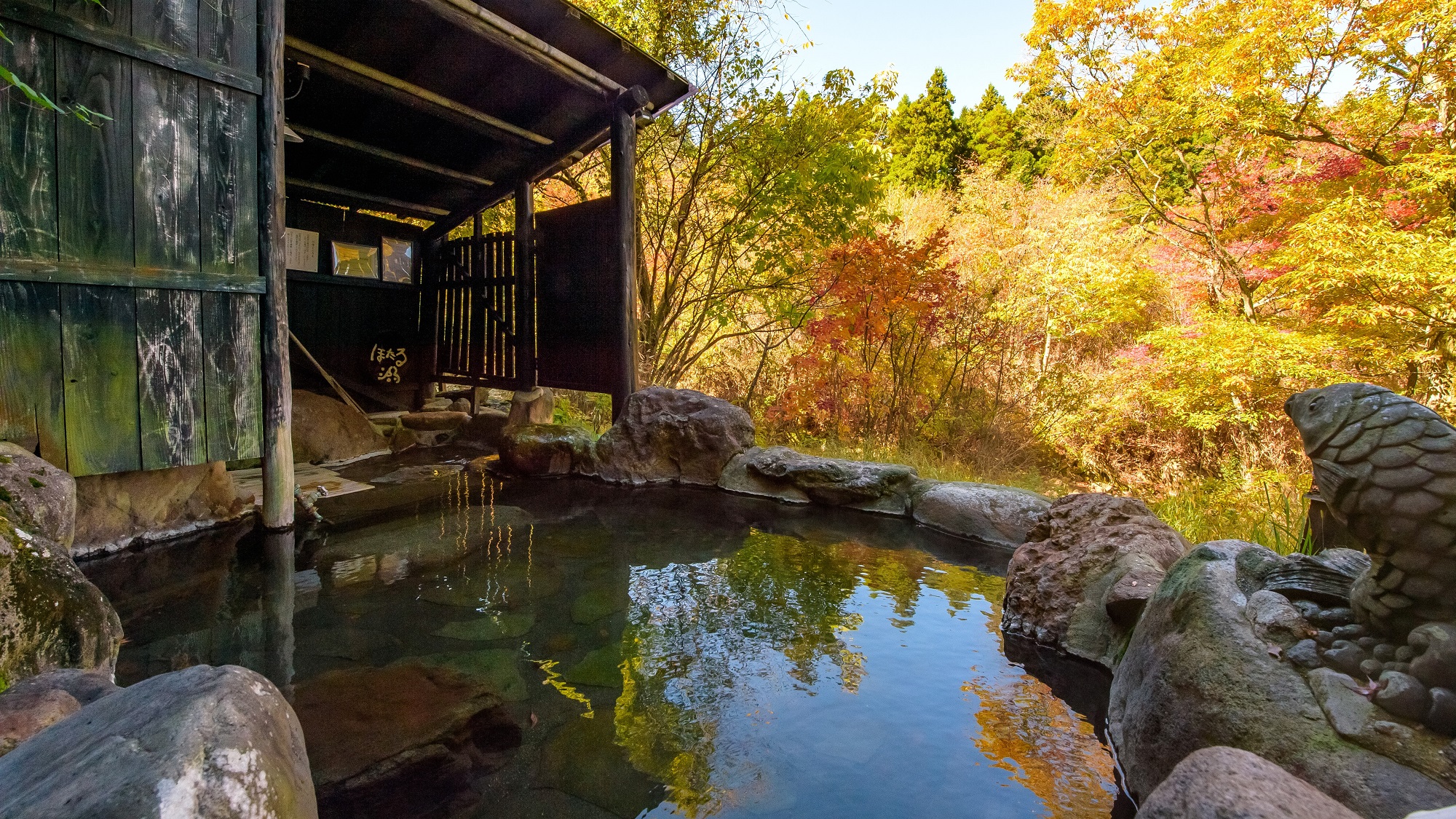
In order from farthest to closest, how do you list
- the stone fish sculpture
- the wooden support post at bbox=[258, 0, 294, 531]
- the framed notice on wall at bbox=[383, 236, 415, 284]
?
the framed notice on wall at bbox=[383, 236, 415, 284] < the wooden support post at bbox=[258, 0, 294, 531] < the stone fish sculpture

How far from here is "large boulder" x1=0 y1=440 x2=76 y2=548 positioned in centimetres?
274

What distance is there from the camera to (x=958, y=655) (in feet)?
10.00

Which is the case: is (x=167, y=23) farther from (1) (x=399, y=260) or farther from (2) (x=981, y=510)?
(2) (x=981, y=510)

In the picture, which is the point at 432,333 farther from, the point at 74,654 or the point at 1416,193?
the point at 1416,193

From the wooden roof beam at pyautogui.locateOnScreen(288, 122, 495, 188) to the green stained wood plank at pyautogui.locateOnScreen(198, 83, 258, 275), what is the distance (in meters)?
2.66

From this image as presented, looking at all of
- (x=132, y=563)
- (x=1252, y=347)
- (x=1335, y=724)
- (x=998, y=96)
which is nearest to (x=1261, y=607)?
(x=1335, y=724)

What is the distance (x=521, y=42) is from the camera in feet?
17.6

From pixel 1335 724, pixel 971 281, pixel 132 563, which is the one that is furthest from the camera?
pixel 971 281

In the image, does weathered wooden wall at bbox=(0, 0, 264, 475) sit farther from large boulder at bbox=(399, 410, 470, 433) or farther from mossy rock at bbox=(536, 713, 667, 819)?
large boulder at bbox=(399, 410, 470, 433)

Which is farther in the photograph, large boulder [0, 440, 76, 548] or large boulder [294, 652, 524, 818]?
large boulder [0, 440, 76, 548]

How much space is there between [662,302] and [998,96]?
43.7 ft

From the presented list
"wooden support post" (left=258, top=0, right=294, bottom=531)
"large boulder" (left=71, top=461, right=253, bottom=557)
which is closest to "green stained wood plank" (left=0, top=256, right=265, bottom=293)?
"wooden support post" (left=258, top=0, right=294, bottom=531)

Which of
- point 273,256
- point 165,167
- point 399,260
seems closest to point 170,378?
point 273,256

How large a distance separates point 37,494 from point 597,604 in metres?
2.43
